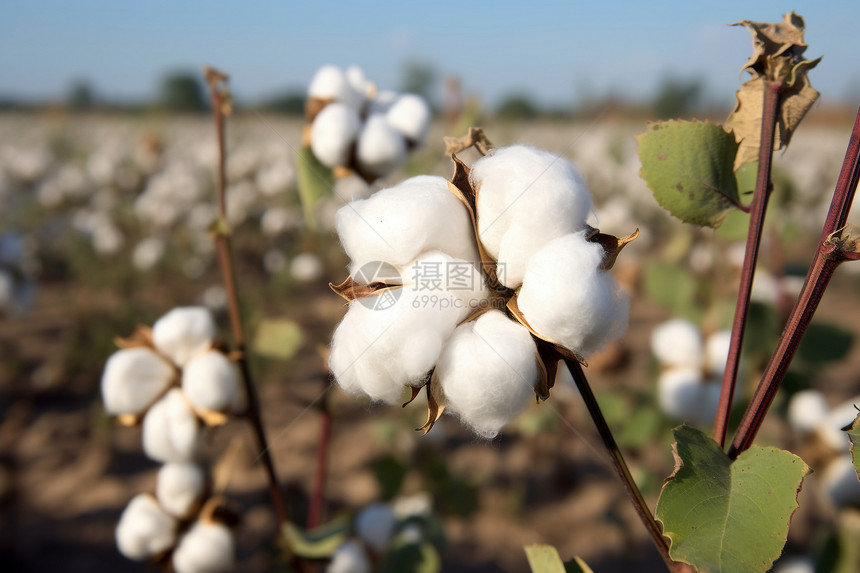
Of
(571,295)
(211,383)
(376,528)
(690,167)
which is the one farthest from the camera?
(376,528)

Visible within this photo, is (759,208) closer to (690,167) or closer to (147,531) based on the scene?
(690,167)

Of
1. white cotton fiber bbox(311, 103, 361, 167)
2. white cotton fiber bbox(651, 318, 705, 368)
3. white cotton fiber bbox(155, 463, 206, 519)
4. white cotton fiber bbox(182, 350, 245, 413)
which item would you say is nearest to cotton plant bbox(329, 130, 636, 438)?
white cotton fiber bbox(182, 350, 245, 413)

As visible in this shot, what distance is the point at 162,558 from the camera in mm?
1128

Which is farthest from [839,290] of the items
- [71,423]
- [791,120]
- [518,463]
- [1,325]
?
[1,325]

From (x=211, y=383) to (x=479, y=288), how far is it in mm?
627

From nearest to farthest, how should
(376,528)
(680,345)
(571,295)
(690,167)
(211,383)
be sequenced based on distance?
(571,295) → (690,167) → (211,383) → (376,528) → (680,345)

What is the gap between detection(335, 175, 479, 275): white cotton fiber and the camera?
0.53 metres

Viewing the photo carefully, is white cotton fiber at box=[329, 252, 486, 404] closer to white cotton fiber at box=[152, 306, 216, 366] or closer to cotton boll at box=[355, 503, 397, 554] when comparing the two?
white cotton fiber at box=[152, 306, 216, 366]

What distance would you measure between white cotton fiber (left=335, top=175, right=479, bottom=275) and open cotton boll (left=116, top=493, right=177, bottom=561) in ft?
2.72

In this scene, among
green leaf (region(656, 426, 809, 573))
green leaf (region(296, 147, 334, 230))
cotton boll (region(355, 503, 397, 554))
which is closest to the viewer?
green leaf (region(656, 426, 809, 573))

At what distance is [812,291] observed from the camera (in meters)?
0.52

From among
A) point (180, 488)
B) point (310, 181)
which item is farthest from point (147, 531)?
point (310, 181)

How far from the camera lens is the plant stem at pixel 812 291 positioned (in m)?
0.50

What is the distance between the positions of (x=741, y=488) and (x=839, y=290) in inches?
237
